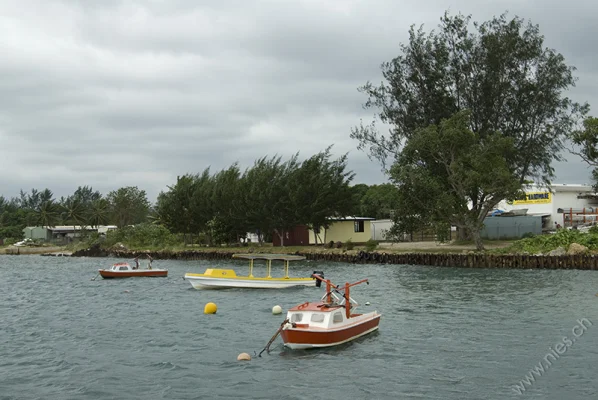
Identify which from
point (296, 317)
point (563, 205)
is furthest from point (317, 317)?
point (563, 205)

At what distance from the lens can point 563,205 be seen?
4744 inches

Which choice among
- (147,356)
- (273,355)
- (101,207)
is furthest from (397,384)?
(101,207)

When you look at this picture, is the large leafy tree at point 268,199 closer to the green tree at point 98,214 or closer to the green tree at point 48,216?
the green tree at point 98,214

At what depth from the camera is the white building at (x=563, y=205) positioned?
11612cm

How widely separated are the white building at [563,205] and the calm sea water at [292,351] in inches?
2703

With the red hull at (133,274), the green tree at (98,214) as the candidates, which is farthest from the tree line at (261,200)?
the green tree at (98,214)

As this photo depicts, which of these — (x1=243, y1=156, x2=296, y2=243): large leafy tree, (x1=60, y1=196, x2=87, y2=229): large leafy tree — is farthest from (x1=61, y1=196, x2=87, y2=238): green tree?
(x1=243, y1=156, x2=296, y2=243): large leafy tree

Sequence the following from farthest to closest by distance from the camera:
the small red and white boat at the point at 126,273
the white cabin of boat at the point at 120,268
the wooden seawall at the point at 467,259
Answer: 1. the white cabin of boat at the point at 120,268
2. the small red and white boat at the point at 126,273
3. the wooden seawall at the point at 467,259

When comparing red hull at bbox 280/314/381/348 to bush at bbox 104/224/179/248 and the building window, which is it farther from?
bush at bbox 104/224/179/248

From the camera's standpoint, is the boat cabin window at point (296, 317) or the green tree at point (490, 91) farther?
the green tree at point (490, 91)

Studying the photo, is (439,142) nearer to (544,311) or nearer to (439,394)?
(544,311)

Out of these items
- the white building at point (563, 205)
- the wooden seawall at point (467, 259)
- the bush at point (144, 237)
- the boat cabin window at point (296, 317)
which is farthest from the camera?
the bush at point (144, 237)

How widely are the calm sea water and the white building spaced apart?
68.6 metres

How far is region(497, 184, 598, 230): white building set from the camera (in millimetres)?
116125
